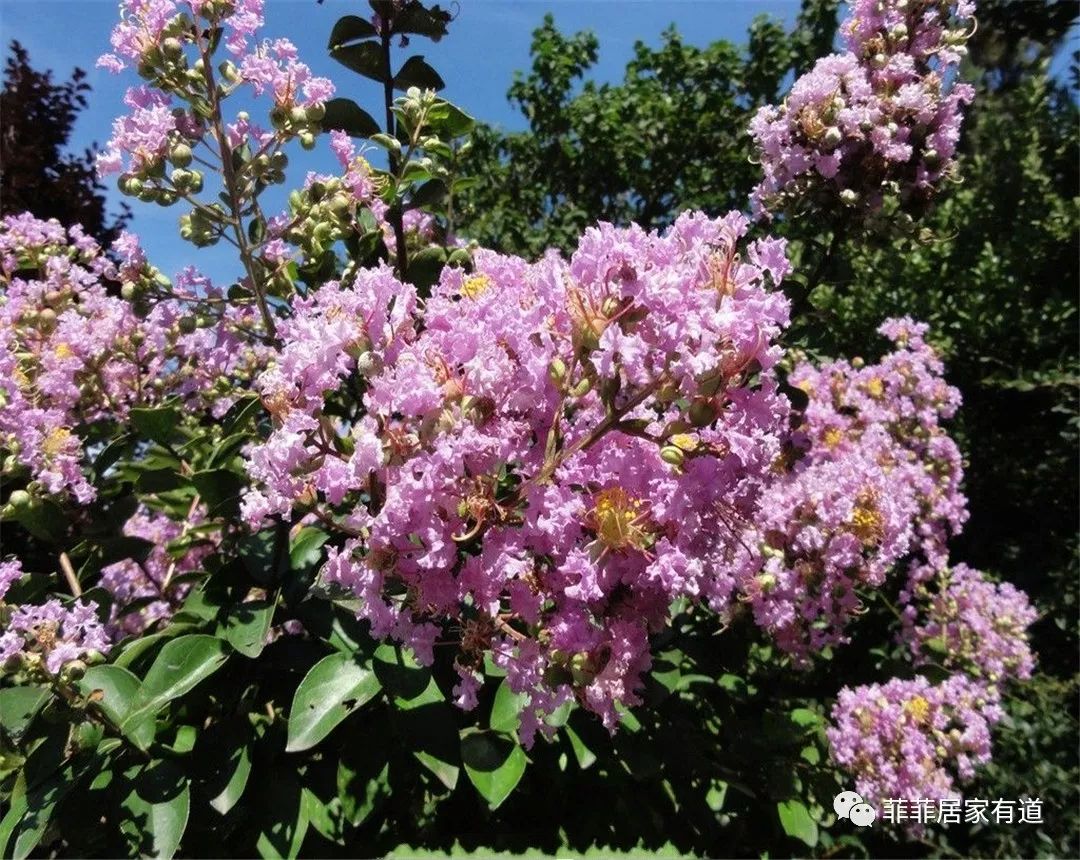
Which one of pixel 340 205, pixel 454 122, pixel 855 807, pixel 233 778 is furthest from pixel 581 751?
pixel 454 122

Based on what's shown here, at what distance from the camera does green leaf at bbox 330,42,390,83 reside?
1.40 meters

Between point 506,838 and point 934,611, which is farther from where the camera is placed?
point 934,611

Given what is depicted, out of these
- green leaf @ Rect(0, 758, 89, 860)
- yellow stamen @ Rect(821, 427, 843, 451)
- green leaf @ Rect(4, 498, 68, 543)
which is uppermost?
yellow stamen @ Rect(821, 427, 843, 451)

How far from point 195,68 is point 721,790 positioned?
5.68 feet

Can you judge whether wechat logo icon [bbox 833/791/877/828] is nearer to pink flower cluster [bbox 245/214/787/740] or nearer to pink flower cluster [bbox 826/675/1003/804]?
pink flower cluster [bbox 826/675/1003/804]

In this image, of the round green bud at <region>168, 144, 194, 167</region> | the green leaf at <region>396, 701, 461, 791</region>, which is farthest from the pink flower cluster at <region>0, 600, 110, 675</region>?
the round green bud at <region>168, 144, 194, 167</region>

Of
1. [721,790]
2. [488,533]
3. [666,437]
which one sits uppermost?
[666,437]

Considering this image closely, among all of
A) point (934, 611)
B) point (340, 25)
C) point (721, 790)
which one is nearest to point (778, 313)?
point (340, 25)

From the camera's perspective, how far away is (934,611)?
7.77 feet

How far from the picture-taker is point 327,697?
1.17 metres

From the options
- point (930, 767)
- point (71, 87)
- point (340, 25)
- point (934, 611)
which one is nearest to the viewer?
point (340, 25)

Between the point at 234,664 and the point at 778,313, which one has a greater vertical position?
the point at 778,313

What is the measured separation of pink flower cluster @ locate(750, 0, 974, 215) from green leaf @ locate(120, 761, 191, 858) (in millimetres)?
1469

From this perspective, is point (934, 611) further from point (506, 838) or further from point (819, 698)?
point (506, 838)
